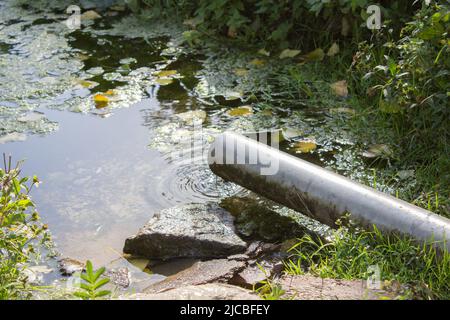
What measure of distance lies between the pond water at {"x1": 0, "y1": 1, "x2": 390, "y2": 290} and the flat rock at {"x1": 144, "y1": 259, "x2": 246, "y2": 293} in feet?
1.15

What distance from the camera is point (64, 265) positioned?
3150 millimetres

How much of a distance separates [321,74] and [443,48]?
1176mm

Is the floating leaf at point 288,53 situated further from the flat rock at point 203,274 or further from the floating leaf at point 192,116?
the flat rock at point 203,274

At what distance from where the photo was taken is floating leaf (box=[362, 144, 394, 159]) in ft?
12.4

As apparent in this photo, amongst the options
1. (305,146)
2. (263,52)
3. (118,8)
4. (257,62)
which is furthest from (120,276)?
(118,8)

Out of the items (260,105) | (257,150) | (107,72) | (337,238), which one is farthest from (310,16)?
(337,238)

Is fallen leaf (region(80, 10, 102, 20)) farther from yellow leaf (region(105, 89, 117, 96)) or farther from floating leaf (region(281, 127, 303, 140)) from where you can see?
floating leaf (region(281, 127, 303, 140))

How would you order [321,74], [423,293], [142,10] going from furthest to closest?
[142,10], [321,74], [423,293]

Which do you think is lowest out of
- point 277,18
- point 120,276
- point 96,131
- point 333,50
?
point 120,276

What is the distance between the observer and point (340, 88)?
4.41 metres

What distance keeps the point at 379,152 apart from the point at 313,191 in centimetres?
74

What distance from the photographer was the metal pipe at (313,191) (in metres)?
2.91

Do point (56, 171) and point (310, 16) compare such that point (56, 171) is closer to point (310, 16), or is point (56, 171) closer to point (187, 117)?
point (187, 117)

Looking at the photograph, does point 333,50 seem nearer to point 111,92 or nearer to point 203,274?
point 111,92
